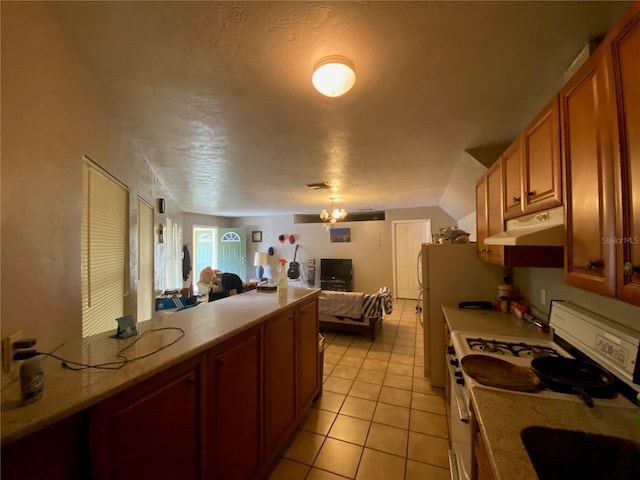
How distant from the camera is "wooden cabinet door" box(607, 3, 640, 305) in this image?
74 centimetres

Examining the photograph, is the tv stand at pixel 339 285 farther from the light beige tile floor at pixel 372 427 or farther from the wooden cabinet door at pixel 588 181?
the wooden cabinet door at pixel 588 181

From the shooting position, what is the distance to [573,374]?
1228mm

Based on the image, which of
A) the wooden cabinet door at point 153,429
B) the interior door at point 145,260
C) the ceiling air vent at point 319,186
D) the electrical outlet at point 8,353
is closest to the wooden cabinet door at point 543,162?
the wooden cabinet door at point 153,429

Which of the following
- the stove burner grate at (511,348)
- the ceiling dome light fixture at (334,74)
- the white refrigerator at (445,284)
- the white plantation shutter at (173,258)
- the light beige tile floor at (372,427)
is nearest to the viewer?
the ceiling dome light fixture at (334,74)

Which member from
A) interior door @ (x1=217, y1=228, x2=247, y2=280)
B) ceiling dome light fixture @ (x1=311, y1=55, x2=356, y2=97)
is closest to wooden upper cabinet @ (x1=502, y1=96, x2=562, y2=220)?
ceiling dome light fixture @ (x1=311, y1=55, x2=356, y2=97)

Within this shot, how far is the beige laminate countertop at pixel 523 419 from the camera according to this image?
0.76 meters

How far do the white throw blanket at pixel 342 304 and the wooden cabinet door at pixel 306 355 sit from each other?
1.66 metres

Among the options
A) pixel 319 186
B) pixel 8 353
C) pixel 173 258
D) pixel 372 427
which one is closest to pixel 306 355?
pixel 372 427

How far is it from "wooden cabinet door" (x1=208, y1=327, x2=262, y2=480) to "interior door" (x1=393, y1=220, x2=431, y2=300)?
565 centimetres

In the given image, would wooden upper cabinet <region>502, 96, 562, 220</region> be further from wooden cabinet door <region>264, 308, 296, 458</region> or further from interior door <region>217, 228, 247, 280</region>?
interior door <region>217, 228, 247, 280</region>

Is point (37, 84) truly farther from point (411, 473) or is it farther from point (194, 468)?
point (411, 473)

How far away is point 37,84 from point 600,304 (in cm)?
265

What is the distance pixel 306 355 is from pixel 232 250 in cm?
618

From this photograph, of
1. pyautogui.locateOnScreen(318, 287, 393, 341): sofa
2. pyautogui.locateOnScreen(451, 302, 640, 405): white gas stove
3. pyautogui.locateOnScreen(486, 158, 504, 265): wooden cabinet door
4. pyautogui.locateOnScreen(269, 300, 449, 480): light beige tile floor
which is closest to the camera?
pyautogui.locateOnScreen(451, 302, 640, 405): white gas stove
